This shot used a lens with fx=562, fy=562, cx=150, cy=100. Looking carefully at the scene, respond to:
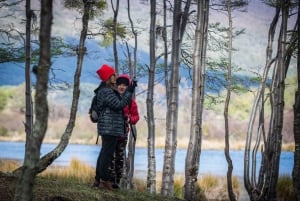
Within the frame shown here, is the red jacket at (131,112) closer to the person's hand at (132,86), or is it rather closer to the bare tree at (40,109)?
the person's hand at (132,86)

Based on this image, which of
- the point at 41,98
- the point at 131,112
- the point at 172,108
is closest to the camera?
the point at 41,98

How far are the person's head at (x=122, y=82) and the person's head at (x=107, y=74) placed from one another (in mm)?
50

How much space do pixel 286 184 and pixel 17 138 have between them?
94.8 ft

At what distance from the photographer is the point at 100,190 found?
5.13 m

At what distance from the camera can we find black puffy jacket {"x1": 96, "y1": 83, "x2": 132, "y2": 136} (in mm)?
4918

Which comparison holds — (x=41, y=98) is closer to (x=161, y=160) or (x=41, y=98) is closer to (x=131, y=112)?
(x=131, y=112)

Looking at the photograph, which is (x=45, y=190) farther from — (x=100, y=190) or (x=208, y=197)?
(x=208, y=197)

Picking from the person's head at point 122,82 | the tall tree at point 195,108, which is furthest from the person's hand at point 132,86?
the tall tree at point 195,108

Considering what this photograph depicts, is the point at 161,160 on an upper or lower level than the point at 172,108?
lower

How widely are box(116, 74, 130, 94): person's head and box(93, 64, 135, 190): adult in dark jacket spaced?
5 cm

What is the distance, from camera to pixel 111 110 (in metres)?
4.99

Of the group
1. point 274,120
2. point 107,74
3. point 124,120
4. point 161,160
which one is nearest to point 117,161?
point 124,120

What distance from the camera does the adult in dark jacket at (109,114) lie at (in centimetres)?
493

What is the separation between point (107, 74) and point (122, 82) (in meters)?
0.16
